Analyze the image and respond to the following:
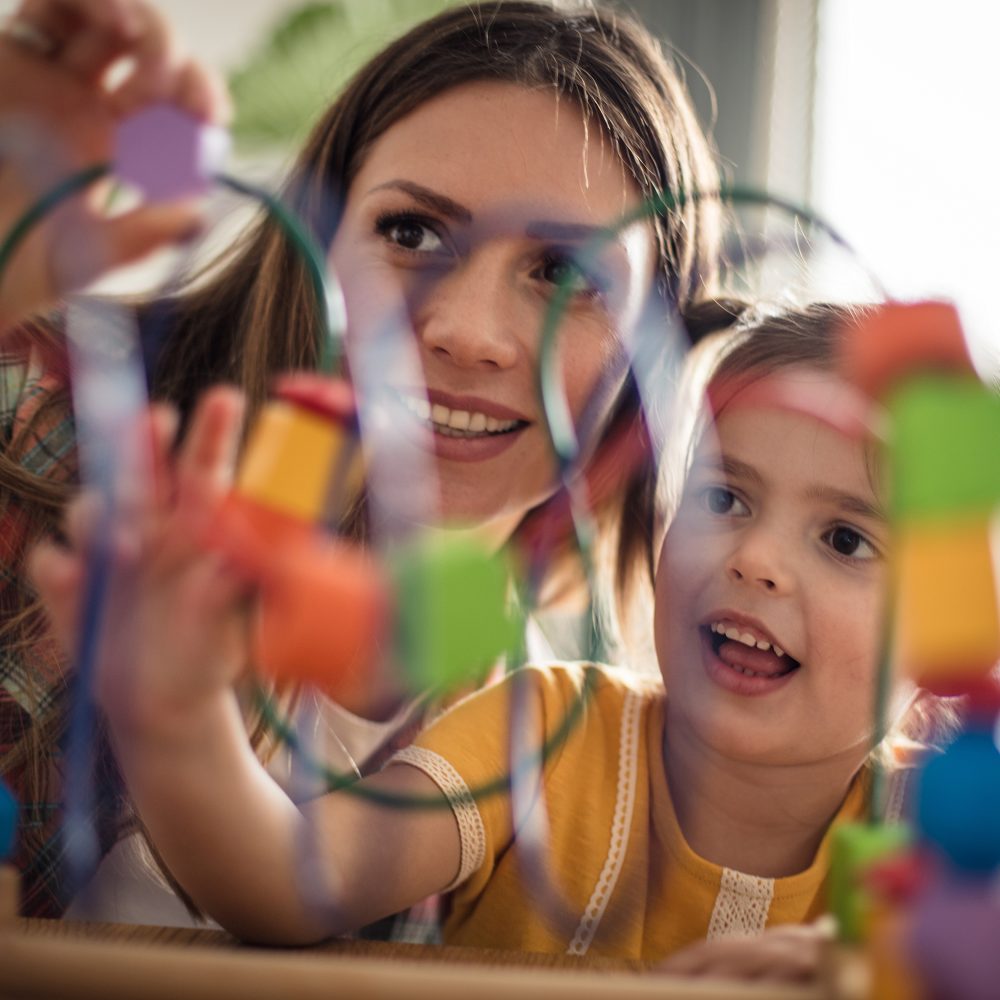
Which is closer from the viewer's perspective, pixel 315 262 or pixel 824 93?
pixel 315 262

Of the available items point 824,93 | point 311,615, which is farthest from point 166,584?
point 824,93

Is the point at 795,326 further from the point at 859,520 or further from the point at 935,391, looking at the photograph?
the point at 935,391

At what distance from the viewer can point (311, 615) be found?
32cm

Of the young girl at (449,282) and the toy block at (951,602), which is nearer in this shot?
the toy block at (951,602)

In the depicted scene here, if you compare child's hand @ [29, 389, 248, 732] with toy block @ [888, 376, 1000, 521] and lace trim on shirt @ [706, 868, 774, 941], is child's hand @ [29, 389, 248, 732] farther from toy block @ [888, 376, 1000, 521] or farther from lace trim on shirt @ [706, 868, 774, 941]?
lace trim on shirt @ [706, 868, 774, 941]

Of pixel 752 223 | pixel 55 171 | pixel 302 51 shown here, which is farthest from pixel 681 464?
pixel 302 51

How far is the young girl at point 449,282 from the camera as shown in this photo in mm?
718

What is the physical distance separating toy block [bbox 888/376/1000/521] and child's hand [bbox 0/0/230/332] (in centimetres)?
24

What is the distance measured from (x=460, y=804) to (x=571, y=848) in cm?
10

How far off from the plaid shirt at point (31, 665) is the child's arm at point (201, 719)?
0.77ft

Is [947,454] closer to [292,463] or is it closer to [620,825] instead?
[292,463]

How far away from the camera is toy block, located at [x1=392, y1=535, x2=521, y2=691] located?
13.6 inches

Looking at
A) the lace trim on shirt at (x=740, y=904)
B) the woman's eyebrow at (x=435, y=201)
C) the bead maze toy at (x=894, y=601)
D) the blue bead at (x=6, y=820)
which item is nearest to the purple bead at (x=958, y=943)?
the bead maze toy at (x=894, y=601)

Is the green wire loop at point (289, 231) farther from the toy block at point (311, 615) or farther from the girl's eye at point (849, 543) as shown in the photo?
the girl's eye at point (849, 543)
